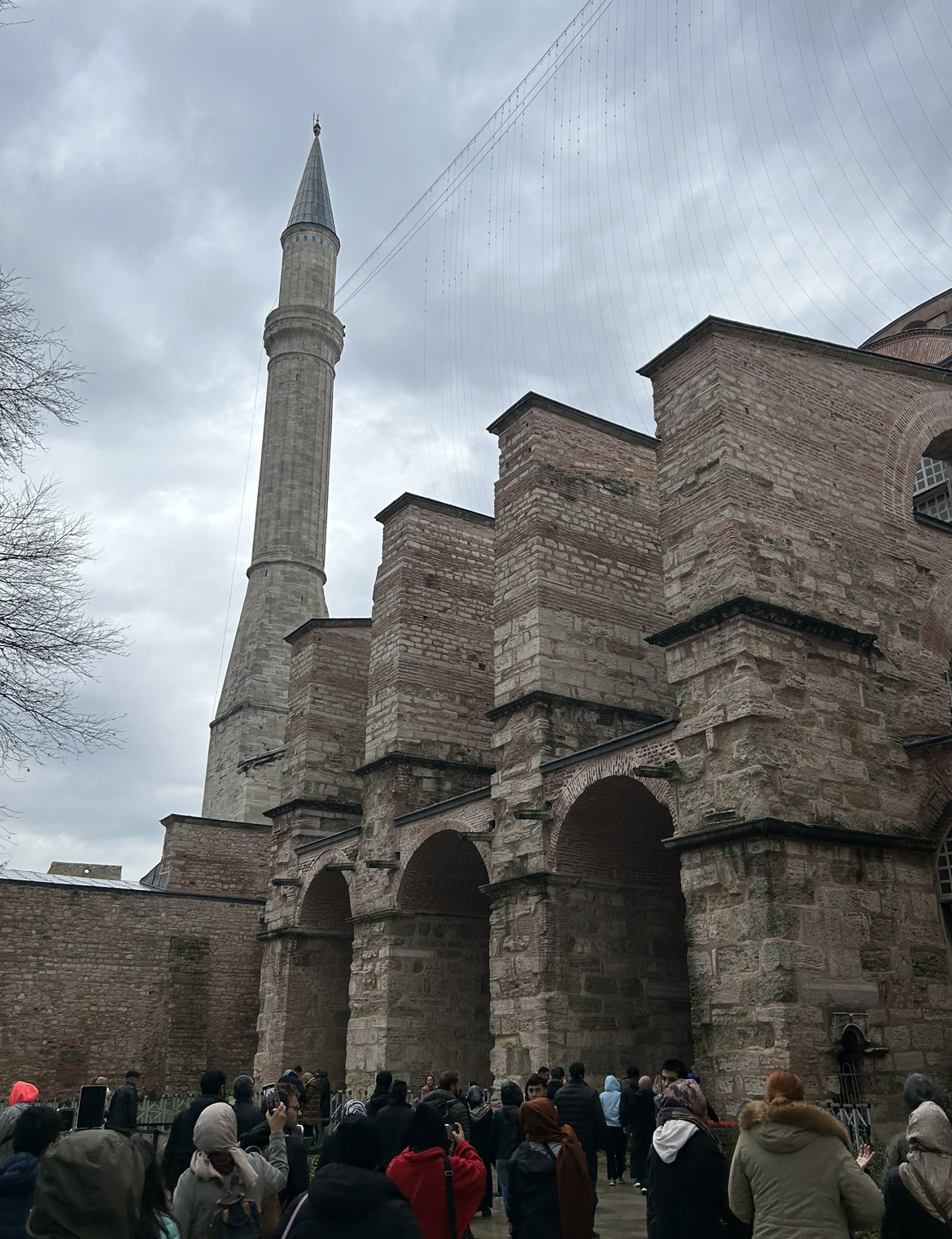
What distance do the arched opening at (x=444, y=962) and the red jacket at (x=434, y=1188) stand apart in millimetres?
9654

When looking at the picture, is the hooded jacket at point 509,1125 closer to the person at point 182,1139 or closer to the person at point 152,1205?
the person at point 182,1139

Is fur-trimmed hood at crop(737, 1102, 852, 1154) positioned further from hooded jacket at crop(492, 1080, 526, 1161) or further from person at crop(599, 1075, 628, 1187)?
person at crop(599, 1075, 628, 1187)

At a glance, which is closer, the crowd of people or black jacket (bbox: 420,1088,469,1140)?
the crowd of people

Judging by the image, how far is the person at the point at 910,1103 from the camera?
359 cm

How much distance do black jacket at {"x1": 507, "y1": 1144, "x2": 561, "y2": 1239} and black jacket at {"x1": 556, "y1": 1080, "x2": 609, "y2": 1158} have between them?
256cm

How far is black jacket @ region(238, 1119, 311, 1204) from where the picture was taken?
4.09 meters

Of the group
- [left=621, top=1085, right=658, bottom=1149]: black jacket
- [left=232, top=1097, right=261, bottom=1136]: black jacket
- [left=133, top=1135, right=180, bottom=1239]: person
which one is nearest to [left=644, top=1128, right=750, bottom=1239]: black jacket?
[left=133, top=1135, right=180, bottom=1239]: person

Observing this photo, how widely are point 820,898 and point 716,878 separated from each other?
0.91 m

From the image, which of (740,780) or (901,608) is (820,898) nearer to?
(740,780)

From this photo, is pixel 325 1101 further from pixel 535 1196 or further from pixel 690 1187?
pixel 690 1187

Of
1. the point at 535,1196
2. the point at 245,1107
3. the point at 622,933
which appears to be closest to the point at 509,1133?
the point at 245,1107

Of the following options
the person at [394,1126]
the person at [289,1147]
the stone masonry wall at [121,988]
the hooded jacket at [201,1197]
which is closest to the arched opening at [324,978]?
the stone masonry wall at [121,988]

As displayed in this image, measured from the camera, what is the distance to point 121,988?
18.7m

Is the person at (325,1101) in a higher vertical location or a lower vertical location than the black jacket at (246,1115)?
lower
